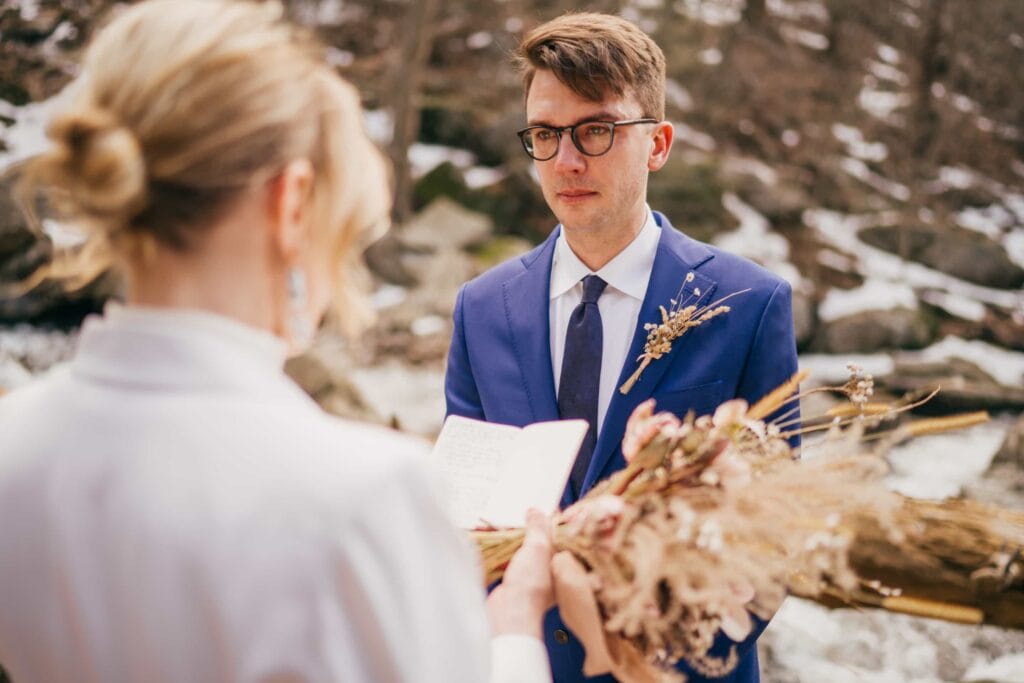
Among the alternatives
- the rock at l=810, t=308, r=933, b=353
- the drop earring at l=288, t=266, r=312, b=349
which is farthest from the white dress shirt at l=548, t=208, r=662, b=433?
the rock at l=810, t=308, r=933, b=353

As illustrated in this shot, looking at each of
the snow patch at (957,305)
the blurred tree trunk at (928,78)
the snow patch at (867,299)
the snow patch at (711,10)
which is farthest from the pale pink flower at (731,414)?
the snow patch at (711,10)

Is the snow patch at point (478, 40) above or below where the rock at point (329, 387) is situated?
below

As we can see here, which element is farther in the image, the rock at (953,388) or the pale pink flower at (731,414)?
the rock at (953,388)

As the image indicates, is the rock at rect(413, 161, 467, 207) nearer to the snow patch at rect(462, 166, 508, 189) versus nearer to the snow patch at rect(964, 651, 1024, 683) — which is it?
the snow patch at rect(462, 166, 508, 189)

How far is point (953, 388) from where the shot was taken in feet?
23.7

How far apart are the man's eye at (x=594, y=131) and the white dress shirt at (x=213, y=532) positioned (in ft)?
4.42

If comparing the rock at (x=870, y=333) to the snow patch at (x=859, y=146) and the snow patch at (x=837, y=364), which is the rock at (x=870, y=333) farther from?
the snow patch at (x=859, y=146)

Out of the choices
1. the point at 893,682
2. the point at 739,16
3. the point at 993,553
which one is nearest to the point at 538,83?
the point at 993,553

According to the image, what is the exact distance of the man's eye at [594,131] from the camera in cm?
214

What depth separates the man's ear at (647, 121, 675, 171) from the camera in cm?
226

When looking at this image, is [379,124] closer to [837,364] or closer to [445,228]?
[445,228]

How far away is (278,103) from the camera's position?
0.99 m

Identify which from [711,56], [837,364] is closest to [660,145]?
Answer: [837,364]

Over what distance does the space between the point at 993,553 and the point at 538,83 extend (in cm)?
218
